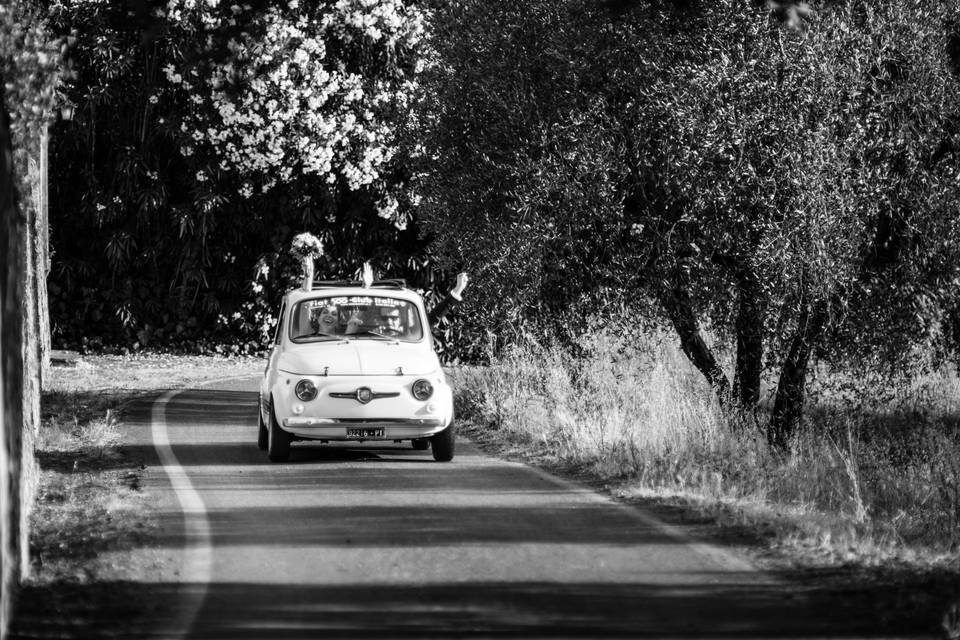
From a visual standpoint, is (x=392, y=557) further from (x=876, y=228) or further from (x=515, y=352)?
(x=515, y=352)

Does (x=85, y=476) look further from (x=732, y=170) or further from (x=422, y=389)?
(x=732, y=170)

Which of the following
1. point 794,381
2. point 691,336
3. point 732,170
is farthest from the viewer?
point 691,336

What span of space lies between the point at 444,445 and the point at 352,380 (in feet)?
3.44

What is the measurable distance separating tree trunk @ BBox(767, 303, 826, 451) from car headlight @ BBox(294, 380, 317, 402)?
516 cm

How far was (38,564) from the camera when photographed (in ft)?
28.3

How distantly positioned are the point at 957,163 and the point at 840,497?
434 cm

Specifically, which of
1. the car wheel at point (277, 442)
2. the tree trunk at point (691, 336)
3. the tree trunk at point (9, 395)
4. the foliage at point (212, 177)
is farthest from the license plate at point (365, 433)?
the foliage at point (212, 177)

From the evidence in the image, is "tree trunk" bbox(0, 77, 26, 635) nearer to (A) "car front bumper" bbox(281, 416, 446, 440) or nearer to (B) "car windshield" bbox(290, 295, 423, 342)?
(A) "car front bumper" bbox(281, 416, 446, 440)

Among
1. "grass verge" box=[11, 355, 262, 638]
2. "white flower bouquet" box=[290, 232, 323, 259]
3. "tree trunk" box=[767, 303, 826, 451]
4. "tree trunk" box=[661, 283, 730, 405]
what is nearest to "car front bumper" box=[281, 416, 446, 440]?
"grass verge" box=[11, 355, 262, 638]

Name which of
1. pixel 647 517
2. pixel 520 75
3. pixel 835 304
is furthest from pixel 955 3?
pixel 647 517

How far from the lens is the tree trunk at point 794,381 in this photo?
50.0ft

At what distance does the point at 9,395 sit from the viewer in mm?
7820

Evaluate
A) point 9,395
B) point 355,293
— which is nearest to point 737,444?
point 355,293

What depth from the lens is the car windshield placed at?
14039 mm
